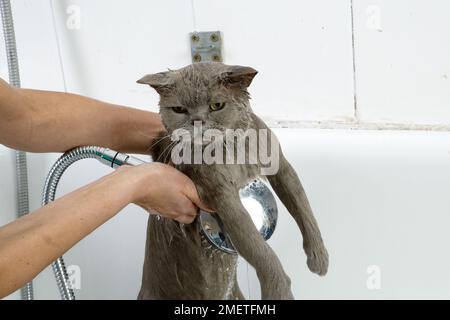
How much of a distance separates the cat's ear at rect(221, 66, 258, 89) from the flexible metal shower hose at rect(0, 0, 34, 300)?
0.70 m

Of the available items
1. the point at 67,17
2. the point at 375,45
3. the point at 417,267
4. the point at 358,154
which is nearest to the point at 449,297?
the point at 417,267

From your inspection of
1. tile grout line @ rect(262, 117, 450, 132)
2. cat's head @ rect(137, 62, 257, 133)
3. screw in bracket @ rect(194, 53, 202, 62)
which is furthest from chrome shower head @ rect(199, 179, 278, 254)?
screw in bracket @ rect(194, 53, 202, 62)

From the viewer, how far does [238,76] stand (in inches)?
39.6

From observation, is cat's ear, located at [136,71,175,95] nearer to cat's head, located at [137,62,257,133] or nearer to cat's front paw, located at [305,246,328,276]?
cat's head, located at [137,62,257,133]

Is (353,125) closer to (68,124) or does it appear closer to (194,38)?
(194,38)

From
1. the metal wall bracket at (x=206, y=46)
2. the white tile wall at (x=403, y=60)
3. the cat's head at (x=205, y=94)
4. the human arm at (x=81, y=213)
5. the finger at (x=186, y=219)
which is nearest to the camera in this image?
the human arm at (x=81, y=213)

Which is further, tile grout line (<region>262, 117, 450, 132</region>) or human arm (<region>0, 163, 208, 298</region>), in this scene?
tile grout line (<region>262, 117, 450, 132</region>)

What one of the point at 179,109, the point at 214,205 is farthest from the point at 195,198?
the point at 179,109

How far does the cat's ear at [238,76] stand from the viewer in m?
0.99

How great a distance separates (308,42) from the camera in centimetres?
151

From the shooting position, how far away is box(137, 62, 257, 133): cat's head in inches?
40.2

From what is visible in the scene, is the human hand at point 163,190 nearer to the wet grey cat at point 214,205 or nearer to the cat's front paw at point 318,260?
the wet grey cat at point 214,205

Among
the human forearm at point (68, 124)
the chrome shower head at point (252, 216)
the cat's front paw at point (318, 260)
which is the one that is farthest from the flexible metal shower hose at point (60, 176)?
the cat's front paw at point (318, 260)

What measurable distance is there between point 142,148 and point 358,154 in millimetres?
506
